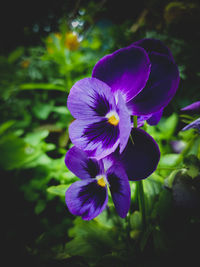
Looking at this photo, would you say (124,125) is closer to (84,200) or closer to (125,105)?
(125,105)

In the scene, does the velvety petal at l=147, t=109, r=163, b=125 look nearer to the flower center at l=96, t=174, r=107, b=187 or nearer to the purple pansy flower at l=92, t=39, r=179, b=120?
the purple pansy flower at l=92, t=39, r=179, b=120

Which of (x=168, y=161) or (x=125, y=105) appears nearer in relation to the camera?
(x=125, y=105)

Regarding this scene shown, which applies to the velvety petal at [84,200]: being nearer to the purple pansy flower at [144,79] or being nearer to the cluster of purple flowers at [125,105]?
the cluster of purple flowers at [125,105]

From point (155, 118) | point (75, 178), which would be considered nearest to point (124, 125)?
point (155, 118)

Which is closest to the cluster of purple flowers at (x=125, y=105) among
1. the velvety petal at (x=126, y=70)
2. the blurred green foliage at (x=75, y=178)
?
the velvety petal at (x=126, y=70)

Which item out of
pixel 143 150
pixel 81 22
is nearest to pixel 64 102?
pixel 81 22

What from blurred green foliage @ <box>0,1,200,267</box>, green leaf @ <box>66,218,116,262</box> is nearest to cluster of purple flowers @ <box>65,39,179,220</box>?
blurred green foliage @ <box>0,1,200,267</box>

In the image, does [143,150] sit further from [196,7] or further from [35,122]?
[35,122]
